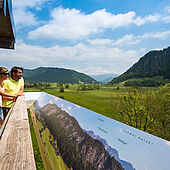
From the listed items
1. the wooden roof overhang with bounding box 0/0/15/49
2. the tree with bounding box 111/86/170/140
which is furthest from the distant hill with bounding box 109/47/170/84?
the wooden roof overhang with bounding box 0/0/15/49

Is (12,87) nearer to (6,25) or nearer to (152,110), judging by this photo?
(6,25)

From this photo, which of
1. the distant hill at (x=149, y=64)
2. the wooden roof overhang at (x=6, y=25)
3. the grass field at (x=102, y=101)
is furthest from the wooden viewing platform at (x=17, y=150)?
the distant hill at (x=149, y=64)

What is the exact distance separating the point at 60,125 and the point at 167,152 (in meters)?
1.72

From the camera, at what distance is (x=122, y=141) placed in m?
1.20

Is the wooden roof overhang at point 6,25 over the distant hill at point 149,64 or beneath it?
beneath

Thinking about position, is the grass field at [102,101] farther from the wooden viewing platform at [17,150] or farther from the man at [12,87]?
the wooden viewing platform at [17,150]

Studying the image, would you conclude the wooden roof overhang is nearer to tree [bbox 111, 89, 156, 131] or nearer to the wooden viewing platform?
the wooden viewing platform

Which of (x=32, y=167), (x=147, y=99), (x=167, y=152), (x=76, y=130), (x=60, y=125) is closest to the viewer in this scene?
(x=32, y=167)

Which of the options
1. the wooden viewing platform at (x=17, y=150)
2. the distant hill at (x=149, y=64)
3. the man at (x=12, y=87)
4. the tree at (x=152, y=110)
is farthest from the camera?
the distant hill at (x=149, y=64)

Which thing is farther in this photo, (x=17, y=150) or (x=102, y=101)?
(x=102, y=101)

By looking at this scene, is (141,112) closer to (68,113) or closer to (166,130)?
(166,130)

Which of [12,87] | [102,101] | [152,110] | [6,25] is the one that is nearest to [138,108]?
[152,110]

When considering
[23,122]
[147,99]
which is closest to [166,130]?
[147,99]

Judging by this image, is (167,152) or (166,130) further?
(166,130)
